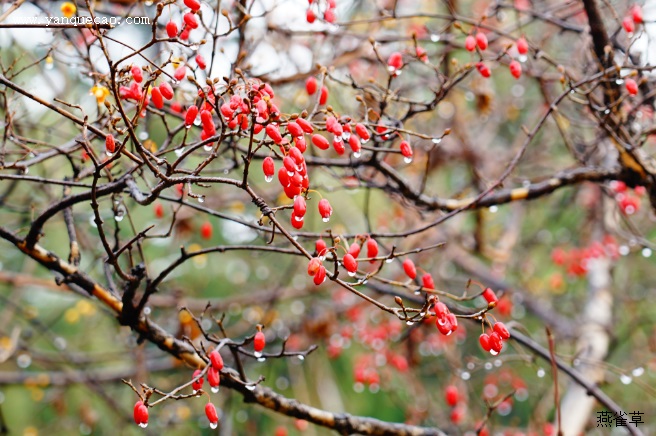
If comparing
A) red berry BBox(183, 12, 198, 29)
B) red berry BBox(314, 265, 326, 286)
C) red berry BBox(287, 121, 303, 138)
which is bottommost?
red berry BBox(314, 265, 326, 286)

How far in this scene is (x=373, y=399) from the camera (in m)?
6.98

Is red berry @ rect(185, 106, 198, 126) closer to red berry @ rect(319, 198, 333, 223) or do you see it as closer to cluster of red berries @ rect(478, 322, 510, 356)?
red berry @ rect(319, 198, 333, 223)

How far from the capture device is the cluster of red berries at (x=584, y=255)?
16.3 feet

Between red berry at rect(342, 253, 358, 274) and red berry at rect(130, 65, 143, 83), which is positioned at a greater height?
red berry at rect(130, 65, 143, 83)

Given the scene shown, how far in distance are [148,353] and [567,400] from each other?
311 cm

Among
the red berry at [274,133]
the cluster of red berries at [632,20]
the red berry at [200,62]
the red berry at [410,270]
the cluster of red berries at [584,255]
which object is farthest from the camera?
the cluster of red berries at [584,255]

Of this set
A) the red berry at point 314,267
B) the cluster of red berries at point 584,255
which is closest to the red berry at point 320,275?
the red berry at point 314,267

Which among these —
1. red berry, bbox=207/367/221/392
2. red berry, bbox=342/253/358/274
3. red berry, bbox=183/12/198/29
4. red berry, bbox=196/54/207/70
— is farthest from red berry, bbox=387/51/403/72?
red berry, bbox=207/367/221/392

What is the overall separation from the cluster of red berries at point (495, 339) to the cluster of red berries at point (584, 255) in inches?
142

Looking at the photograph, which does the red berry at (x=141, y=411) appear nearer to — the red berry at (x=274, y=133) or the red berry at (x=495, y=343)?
the red berry at (x=274, y=133)

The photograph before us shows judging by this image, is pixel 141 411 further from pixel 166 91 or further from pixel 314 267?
pixel 166 91

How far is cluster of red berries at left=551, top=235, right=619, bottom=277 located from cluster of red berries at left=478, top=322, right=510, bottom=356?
3.60 metres

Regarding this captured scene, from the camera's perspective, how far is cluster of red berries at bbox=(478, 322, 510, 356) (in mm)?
1672

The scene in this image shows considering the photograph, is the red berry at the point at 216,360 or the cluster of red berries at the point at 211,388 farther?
the red berry at the point at 216,360
